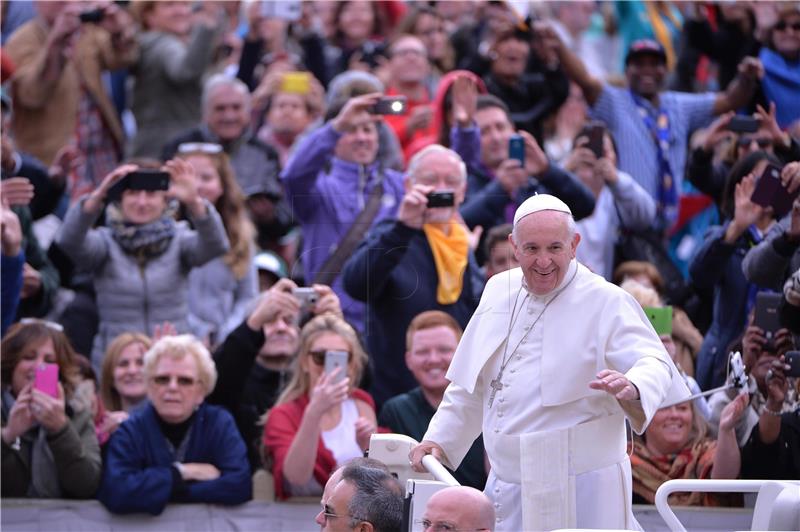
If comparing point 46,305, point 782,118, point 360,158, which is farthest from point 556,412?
point 782,118

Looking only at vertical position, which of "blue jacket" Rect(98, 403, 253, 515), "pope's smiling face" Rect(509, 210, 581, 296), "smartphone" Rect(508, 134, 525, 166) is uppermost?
"smartphone" Rect(508, 134, 525, 166)

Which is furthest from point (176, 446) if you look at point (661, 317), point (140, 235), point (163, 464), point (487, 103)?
point (487, 103)

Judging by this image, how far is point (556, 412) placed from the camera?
6.83 metres

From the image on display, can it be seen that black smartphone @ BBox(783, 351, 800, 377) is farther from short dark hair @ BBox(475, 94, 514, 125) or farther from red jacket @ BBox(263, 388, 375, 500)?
short dark hair @ BBox(475, 94, 514, 125)

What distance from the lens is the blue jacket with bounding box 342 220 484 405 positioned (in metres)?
8.83

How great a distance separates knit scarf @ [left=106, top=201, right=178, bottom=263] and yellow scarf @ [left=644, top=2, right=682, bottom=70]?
5.69m

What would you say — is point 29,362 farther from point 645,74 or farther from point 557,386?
point 645,74

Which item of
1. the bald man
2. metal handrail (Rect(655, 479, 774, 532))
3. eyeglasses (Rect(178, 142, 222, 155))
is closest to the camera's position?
the bald man

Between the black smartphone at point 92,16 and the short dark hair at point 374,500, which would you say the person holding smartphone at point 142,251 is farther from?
the short dark hair at point 374,500

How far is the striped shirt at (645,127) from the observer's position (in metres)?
11.6

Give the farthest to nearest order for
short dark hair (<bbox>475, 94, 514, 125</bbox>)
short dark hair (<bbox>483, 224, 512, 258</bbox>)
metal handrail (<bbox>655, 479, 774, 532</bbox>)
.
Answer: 1. short dark hair (<bbox>475, 94, 514, 125</bbox>)
2. short dark hair (<bbox>483, 224, 512, 258</bbox>)
3. metal handrail (<bbox>655, 479, 774, 532</bbox>)

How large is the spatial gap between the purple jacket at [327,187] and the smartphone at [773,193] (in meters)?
1.97

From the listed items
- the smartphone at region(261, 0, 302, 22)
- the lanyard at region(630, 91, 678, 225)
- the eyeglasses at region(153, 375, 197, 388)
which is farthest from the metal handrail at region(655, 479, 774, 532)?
the smartphone at region(261, 0, 302, 22)

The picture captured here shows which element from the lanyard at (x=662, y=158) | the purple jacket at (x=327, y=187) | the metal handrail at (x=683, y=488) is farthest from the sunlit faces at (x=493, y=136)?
the metal handrail at (x=683, y=488)
